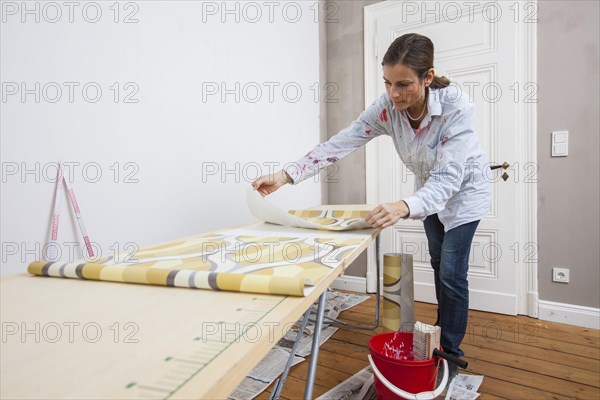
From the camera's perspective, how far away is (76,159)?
127cm

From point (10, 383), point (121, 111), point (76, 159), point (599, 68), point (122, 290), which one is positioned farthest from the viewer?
point (599, 68)

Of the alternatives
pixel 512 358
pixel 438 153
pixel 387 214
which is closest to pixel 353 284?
pixel 512 358

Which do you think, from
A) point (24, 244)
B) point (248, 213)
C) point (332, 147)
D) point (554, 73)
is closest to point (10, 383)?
point (24, 244)

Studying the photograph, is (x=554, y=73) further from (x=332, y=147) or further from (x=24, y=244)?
(x=24, y=244)

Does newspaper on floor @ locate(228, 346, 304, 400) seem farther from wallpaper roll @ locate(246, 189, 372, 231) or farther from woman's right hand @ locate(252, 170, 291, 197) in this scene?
woman's right hand @ locate(252, 170, 291, 197)

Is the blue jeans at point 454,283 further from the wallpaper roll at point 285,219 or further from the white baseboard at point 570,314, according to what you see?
the white baseboard at point 570,314

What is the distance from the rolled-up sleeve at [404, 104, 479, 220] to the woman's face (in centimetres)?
14

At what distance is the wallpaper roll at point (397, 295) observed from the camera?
6.21 feet

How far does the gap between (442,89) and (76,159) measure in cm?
131

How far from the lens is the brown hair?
1268mm

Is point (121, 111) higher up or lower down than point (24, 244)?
higher up

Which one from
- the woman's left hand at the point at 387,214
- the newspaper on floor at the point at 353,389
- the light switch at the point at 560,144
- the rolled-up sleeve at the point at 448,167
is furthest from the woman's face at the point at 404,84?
the light switch at the point at 560,144

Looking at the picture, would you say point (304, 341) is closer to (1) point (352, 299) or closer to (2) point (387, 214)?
(1) point (352, 299)

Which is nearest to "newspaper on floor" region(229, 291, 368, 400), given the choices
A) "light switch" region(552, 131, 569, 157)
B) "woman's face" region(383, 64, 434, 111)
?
"woman's face" region(383, 64, 434, 111)
